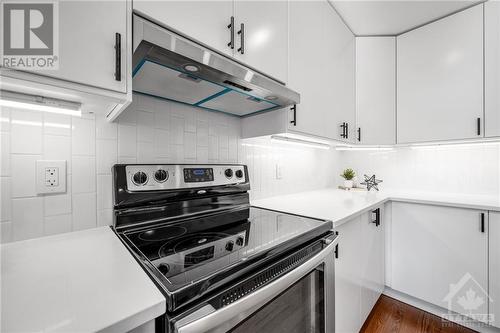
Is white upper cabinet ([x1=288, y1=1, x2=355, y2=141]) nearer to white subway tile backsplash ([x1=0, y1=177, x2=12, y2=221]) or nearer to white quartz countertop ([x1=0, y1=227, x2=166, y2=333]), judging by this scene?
white quartz countertop ([x1=0, y1=227, x2=166, y2=333])

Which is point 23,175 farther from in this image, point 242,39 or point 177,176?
point 242,39

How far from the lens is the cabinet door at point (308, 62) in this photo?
1.29 metres

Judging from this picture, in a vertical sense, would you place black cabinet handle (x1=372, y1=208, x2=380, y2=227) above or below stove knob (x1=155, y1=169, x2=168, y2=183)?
below

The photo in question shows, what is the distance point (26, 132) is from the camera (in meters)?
0.77

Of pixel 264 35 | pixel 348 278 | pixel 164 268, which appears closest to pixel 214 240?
pixel 164 268

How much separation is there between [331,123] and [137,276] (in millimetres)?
1555

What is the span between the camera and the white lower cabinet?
1.16 meters

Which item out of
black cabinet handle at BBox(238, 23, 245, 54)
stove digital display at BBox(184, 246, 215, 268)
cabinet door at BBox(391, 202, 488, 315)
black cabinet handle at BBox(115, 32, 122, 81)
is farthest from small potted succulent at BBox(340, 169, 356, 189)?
black cabinet handle at BBox(115, 32, 122, 81)

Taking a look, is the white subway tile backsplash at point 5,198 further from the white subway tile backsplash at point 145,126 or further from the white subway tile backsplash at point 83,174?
the white subway tile backsplash at point 145,126

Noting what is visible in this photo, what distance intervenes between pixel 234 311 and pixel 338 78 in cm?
179

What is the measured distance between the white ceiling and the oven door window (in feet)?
6.22

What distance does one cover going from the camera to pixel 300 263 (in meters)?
0.77

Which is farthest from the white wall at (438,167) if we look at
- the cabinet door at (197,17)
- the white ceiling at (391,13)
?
the cabinet door at (197,17)

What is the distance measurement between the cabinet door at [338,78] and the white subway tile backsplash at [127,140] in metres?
1.20
